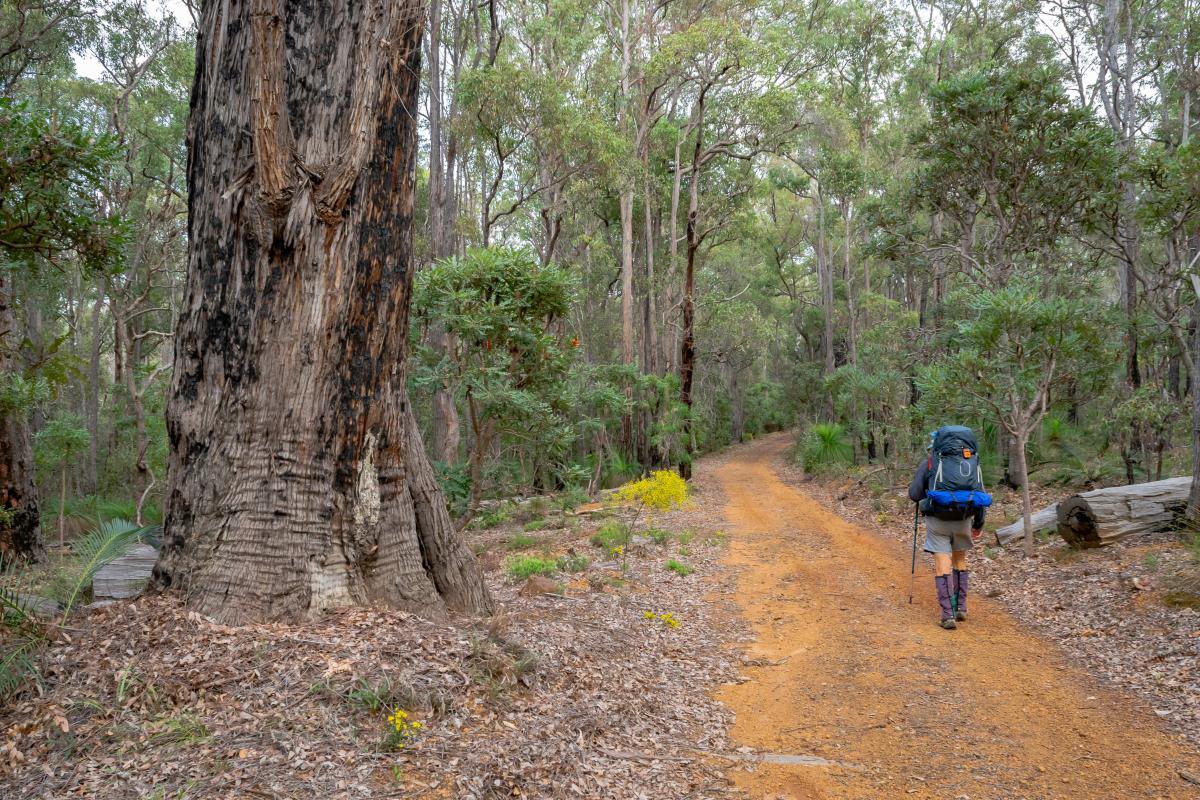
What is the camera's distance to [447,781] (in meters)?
2.99

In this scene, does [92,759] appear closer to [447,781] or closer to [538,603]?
[447,781]

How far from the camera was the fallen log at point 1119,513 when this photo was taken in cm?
758

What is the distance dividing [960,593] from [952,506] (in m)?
0.83

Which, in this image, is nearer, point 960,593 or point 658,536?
point 960,593

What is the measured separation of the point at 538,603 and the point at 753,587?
9.49 feet

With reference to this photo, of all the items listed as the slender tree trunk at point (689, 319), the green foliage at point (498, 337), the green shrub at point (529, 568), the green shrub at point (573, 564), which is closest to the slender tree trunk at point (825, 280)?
the slender tree trunk at point (689, 319)

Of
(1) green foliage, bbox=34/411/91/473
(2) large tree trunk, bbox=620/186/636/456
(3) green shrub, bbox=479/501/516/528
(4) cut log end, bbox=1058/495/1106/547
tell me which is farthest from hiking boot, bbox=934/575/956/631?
(1) green foliage, bbox=34/411/91/473

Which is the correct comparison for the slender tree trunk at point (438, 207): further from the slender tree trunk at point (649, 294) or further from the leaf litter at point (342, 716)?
the leaf litter at point (342, 716)

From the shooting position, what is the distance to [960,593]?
20.5ft

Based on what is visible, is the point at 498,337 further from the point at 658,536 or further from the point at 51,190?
the point at 658,536

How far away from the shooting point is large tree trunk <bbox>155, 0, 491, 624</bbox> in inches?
153

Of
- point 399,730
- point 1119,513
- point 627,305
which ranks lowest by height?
point 399,730

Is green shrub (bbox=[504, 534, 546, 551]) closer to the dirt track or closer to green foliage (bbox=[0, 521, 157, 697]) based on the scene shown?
the dirt track

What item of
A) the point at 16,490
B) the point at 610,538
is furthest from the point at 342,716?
the point at 16,490
